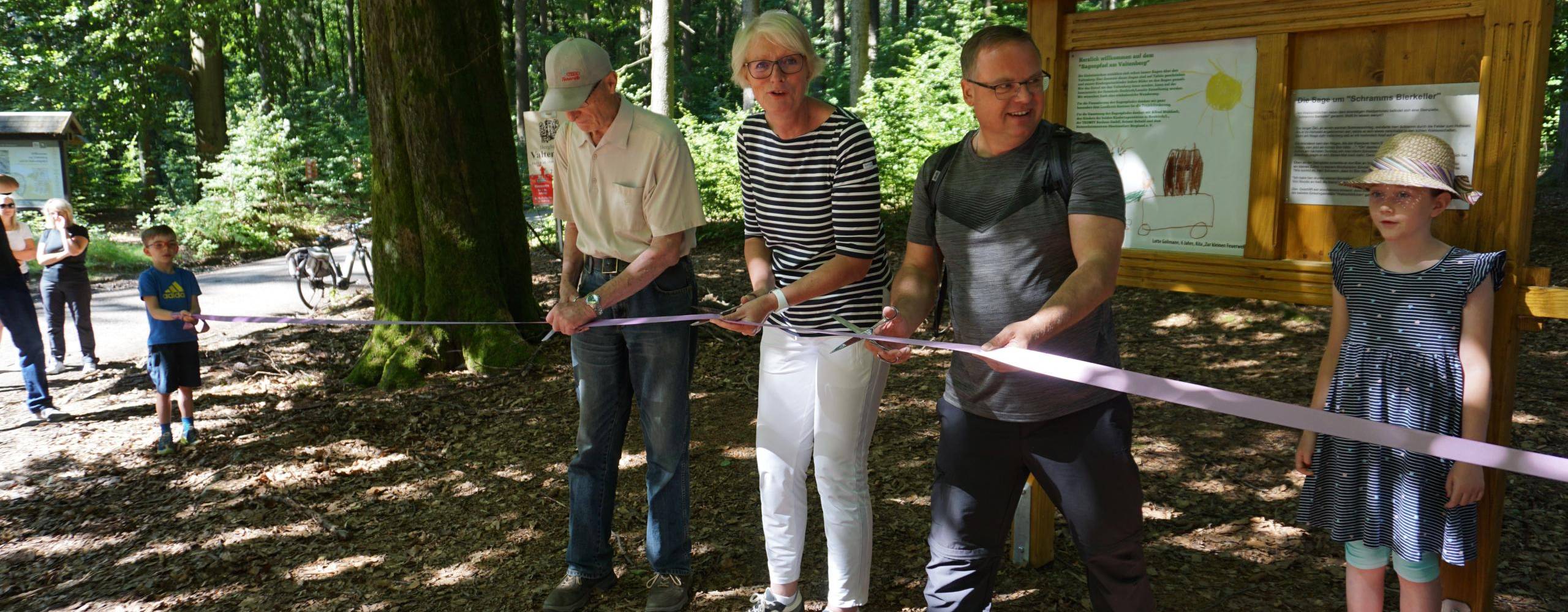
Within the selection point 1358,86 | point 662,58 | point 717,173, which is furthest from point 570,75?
point 717,173

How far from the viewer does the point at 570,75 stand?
305 cm

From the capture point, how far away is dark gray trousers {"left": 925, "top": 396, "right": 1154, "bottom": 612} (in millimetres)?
2283

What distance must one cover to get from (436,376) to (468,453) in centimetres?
152

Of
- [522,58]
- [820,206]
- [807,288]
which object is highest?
[522,58]

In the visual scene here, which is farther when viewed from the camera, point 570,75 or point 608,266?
point 608,266

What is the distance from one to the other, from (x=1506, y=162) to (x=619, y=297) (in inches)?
99.3

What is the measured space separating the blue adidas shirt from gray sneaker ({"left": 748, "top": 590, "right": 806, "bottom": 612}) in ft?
14.0

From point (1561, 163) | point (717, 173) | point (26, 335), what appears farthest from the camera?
point (1561, 163)

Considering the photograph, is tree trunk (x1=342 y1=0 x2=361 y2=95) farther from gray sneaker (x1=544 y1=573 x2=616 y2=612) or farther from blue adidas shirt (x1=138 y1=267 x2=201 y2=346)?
gray sneaker (x1=544 y1=573 x2=616 y2=612)

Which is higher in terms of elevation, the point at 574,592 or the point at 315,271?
the point at 315,271

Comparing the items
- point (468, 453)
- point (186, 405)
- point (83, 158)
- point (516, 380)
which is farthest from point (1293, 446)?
point (83, 158)

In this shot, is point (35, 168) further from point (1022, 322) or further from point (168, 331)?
point (1022, 322)

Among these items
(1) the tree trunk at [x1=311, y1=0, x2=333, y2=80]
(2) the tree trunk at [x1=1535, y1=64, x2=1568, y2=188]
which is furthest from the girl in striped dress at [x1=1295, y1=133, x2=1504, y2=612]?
(1) the tree trunk at [x1=311, y1=0, x2=333, y2=80]

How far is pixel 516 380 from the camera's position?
6824 mm
